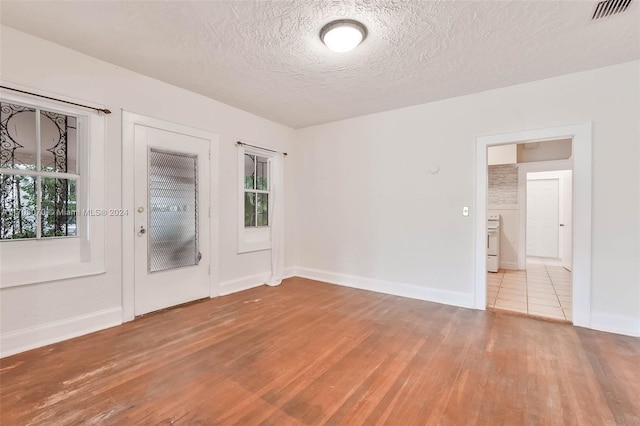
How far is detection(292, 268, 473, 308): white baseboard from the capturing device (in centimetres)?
359

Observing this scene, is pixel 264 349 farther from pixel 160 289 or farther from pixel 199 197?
pixel 199 197

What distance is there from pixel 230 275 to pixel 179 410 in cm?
243

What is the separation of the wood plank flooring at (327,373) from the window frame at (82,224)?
0.66m

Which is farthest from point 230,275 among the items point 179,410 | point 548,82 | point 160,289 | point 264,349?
point 548,82

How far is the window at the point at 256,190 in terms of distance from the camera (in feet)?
14.5

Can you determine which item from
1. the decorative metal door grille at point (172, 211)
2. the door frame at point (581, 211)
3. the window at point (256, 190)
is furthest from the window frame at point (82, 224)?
the door frame at point (581, 211)

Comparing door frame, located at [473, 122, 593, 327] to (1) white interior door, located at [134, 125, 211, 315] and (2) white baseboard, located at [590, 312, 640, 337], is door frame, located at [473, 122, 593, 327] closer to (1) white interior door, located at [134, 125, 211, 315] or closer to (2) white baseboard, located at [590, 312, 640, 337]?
(2) white baseboard, located at [590, 312, 640, 337]

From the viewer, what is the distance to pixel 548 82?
309cm

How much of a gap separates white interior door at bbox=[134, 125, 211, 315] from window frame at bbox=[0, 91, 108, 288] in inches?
13.2

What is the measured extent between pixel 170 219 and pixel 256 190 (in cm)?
146

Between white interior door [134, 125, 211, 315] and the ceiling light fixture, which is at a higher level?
the ceiling light fixture

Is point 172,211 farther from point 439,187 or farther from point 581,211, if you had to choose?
point 581,211

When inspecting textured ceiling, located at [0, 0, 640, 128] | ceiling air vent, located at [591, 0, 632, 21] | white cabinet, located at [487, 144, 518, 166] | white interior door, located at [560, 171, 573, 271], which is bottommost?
white interior door, located at [560, 171, 573, 271]

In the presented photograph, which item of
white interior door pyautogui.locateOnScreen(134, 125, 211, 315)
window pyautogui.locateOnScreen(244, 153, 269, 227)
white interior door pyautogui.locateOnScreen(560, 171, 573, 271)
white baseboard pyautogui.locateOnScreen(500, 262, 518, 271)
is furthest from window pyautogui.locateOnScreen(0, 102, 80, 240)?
white interior door pyautogui.locateOnScreen(560, 171, 573, 271)
